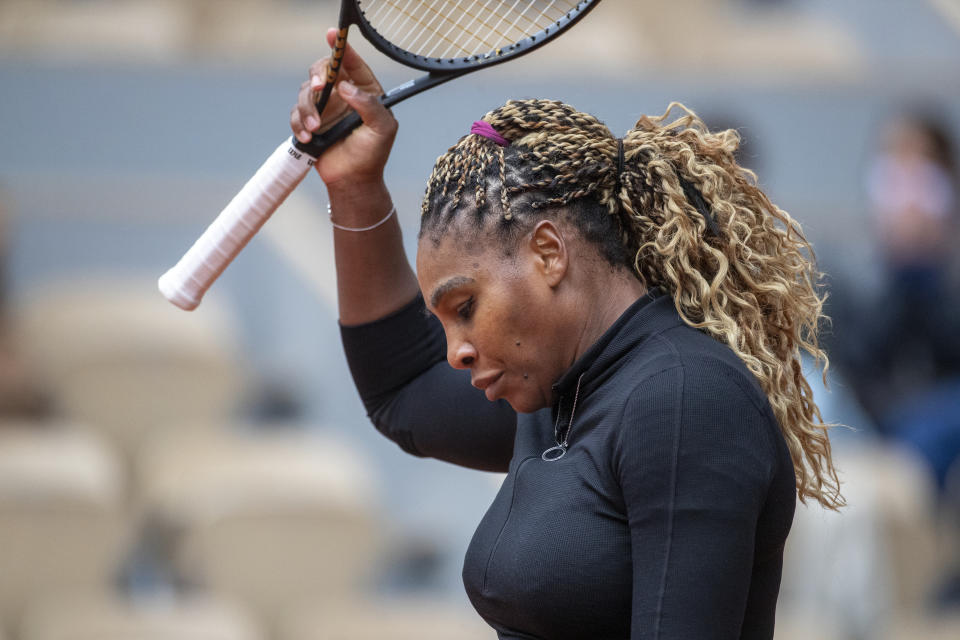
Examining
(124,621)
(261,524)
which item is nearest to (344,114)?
(124,621)

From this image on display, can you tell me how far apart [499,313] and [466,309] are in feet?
0.12

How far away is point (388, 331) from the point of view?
1.35 meters

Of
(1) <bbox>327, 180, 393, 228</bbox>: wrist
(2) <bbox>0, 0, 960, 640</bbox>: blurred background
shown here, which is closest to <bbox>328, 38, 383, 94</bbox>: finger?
(1) <bbox>327, 180, 393, 228</bbox>: wrist

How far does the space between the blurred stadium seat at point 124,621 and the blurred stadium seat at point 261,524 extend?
0.16 meters

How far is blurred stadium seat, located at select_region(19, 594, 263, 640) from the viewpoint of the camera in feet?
8.35

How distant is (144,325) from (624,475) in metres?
2.62

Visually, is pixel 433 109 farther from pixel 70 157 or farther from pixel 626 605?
pixel 626 605

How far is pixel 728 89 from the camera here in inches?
167

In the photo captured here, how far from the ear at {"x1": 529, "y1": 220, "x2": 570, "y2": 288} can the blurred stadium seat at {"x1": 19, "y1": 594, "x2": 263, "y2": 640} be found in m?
1.78

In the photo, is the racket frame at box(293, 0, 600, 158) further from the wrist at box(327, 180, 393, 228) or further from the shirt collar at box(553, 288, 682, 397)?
the shirt collar at box(553, 288, 682, 397)

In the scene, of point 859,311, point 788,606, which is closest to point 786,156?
point 859,311

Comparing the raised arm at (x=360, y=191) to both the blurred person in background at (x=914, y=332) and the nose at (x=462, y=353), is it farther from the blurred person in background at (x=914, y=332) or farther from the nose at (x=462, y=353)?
the blurred person in background at (x=914, y=332)

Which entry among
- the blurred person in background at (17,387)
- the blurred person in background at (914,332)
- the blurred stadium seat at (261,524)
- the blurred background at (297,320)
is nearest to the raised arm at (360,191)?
the blurred background at (297,320)

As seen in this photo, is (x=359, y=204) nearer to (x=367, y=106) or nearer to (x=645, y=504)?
(x=367, y=106)
